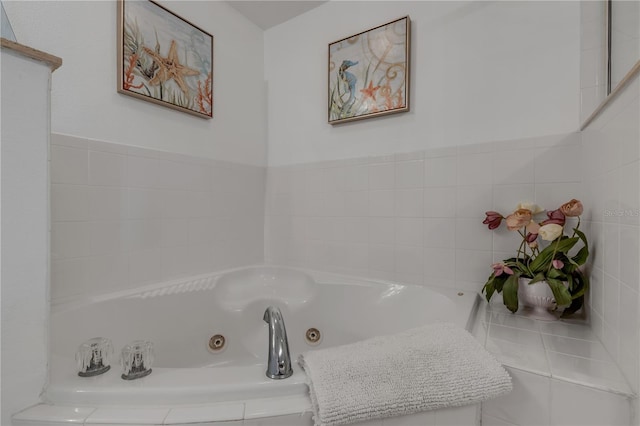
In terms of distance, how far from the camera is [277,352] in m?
0.68

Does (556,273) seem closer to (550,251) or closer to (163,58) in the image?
(550,251)

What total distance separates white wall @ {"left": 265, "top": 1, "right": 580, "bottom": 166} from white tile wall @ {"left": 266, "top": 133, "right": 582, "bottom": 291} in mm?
87

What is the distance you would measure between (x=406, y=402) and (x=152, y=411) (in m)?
0.52

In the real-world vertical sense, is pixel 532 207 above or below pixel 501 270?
above

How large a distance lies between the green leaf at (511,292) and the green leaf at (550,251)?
78 mm

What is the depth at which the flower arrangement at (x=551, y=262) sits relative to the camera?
1.02m

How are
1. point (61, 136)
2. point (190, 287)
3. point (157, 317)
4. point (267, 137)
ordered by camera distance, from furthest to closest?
1. point (267, 137)
2. point (190, 287)
3. point (157, 317)
4. point (61, 136)

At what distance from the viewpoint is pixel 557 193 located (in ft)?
3.93

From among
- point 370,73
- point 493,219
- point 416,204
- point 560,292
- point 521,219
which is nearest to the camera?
point 560,292

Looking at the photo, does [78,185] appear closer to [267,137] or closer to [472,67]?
[267,137]

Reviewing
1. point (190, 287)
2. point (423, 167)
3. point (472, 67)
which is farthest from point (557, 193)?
point (190, 287)

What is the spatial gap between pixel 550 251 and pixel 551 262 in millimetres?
41

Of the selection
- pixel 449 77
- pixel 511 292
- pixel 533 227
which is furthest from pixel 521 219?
pixel 449 77

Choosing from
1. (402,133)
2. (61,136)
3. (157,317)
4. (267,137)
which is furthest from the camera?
(267,137)
